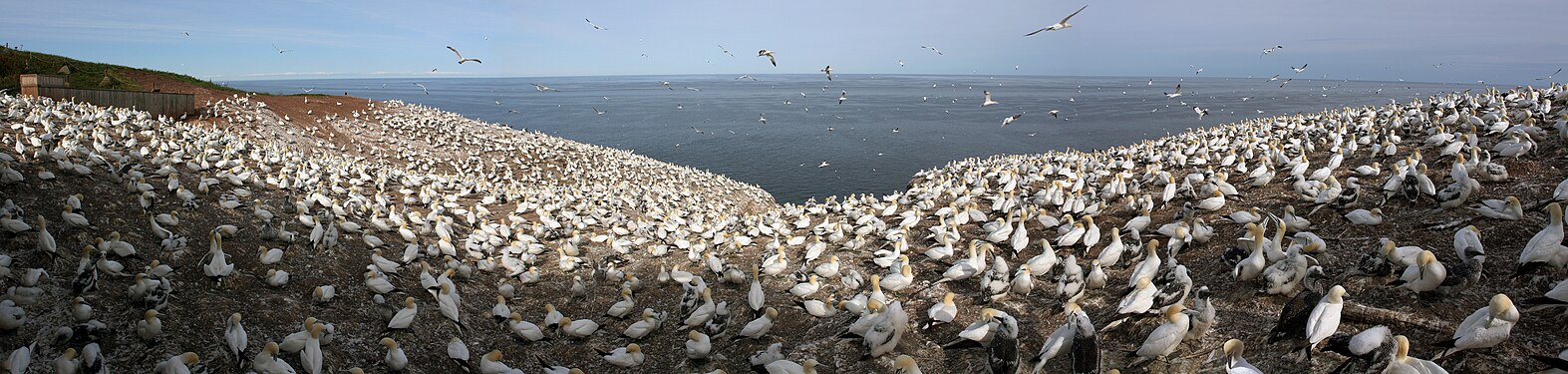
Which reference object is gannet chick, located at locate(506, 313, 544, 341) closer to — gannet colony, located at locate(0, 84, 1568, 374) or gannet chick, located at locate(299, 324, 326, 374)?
gannet colony, located at locate(0, 84, 1568, 374)

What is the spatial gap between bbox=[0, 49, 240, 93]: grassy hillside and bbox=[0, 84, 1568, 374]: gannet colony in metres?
19.0

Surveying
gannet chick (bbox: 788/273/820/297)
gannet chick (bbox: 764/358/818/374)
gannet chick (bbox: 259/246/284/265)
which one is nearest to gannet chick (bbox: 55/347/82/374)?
gannet chick (bbox: 259/246/284/265)

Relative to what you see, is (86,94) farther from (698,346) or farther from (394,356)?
(698,346)

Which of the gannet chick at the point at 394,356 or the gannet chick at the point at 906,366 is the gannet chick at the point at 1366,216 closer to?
the gannet chick at the point at 906,366

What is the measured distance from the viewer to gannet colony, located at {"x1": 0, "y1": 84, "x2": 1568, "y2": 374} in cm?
654

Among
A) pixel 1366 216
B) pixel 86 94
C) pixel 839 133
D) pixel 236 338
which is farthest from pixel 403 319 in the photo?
pixel 839 133

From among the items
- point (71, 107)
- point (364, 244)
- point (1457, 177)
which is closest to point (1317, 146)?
point (1457, 177)

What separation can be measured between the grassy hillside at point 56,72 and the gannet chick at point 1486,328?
150 ft

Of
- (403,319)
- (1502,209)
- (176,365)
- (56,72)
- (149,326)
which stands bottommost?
(403,319)

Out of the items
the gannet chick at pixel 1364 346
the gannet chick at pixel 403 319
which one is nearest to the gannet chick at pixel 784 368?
the gannet chick at pixel 1364 346

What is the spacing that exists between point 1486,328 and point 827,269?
8.00 meters

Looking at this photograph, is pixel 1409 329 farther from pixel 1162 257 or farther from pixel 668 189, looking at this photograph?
pixel 668 189

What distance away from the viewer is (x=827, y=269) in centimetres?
1160

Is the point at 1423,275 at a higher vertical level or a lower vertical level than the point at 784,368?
higher
